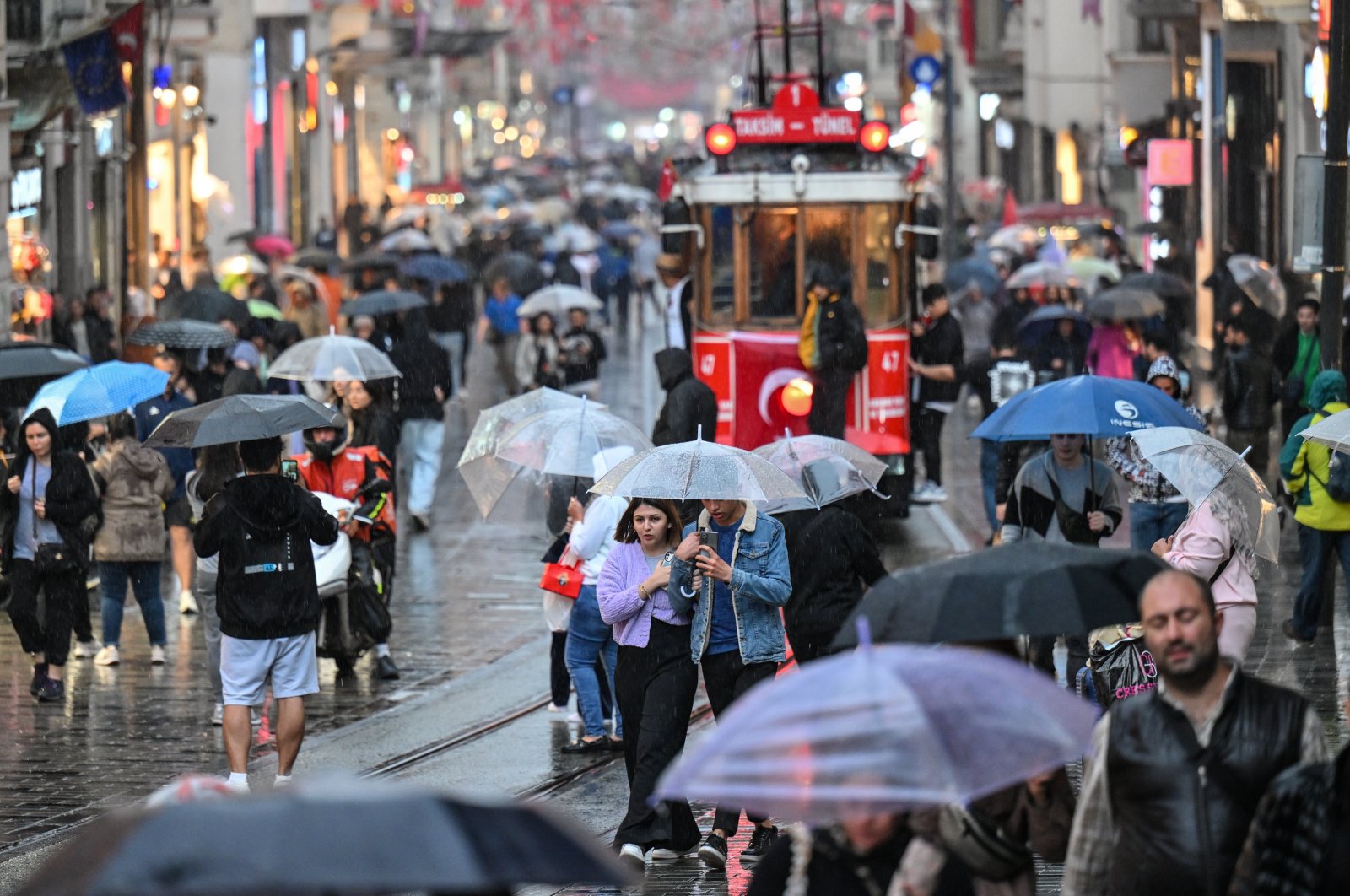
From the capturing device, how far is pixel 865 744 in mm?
4613

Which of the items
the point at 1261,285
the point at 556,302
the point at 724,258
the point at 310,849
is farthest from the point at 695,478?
the point at 556,302

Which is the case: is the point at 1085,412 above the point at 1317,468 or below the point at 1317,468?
above

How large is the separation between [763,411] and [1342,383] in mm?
5808

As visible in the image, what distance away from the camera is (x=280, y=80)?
4716 centimetres

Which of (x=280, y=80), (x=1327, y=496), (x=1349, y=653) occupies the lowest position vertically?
(x=1349, y=653)

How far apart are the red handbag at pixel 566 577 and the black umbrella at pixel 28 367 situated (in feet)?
15.0

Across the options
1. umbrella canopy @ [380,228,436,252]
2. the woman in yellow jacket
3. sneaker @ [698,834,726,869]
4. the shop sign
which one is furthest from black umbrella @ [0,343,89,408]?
umbrella canopy @ [380,228,436,252]

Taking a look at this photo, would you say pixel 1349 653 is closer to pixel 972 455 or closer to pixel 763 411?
pixel 763 411

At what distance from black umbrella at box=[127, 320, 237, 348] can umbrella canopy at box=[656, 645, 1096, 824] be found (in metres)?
12.2

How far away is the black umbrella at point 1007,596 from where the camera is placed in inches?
243

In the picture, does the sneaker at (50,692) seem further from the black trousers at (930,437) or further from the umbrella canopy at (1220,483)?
the black trousers at (930,437)

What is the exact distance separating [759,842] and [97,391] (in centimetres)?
585

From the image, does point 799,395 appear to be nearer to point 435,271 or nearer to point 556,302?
point 556,302

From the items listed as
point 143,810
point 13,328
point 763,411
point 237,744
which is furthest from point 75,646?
point 143,810
